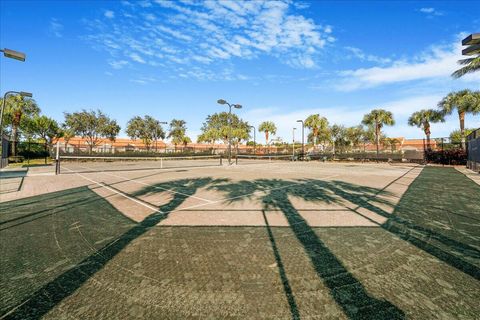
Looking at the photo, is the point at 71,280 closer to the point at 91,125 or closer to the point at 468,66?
the point at 468,66

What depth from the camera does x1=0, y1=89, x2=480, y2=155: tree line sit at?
32156 millimetres

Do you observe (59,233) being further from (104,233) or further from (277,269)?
(277,269)

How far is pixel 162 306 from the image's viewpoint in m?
2.37

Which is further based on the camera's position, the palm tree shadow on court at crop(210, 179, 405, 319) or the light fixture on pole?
the light fixture on pole

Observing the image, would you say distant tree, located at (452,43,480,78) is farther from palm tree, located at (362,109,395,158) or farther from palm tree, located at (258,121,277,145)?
palm tree, located at (258,121,277,145)

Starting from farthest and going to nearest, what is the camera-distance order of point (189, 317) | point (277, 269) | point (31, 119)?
1. point (31, 119)
2. point (277, 269)
3. point (189, 317)

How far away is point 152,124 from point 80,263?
6929 cm

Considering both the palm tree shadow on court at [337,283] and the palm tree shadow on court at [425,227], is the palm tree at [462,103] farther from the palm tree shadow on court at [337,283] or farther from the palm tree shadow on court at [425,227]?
the palm tree shadow on court at [337,283]

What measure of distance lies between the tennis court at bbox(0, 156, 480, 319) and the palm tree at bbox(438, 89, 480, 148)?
31785 millimetres

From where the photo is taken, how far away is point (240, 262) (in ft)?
10.9

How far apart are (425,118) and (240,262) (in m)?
50.7

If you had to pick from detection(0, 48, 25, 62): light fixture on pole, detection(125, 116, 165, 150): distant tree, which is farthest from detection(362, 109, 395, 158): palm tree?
detection(125, 116, 165, 150): distant tree

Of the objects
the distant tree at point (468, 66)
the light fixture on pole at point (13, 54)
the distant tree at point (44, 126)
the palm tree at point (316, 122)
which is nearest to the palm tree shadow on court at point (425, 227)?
the light fixture on pole at point (13, 54)

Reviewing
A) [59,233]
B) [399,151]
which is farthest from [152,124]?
[59,233]
